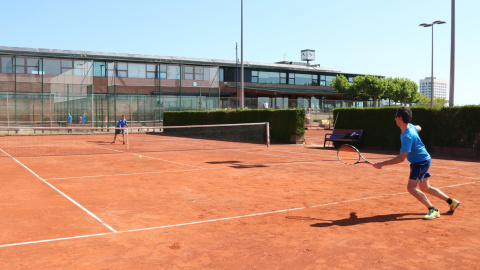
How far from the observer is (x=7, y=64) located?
37656mm

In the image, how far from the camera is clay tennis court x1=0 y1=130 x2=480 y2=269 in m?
4.43

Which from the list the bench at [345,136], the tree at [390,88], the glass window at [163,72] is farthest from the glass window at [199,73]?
the tree at [390,88]

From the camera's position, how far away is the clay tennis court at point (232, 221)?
443 centimetres

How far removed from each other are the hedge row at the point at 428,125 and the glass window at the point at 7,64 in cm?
3033

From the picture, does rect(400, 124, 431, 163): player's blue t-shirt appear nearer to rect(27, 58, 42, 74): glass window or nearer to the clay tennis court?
the clay tennis court

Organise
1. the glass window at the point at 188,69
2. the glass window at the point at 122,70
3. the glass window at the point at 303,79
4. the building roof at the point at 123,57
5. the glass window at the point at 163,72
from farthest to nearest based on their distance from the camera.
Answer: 1. the glass window at the point at 303,79
2. the building roof at the point at 123,57
3. the glass window at the point at 188,69
4. the glass window at the point at 163,72
5. the glass window at the point at 122,70

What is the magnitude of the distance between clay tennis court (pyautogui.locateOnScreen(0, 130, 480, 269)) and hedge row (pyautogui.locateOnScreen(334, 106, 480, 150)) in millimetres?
5210

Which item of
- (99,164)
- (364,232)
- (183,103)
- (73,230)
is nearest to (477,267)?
(364,232)

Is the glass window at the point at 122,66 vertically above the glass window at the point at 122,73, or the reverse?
the glass window at the point at 122,66

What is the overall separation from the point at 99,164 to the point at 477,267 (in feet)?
35.3

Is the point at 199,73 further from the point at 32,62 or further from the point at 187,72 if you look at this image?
the point at 32,62

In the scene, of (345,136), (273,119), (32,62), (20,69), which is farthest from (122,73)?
(345,136)

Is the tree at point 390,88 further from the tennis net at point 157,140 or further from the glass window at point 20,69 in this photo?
the glass window at point 20,69

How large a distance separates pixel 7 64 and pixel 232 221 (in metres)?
38.1
